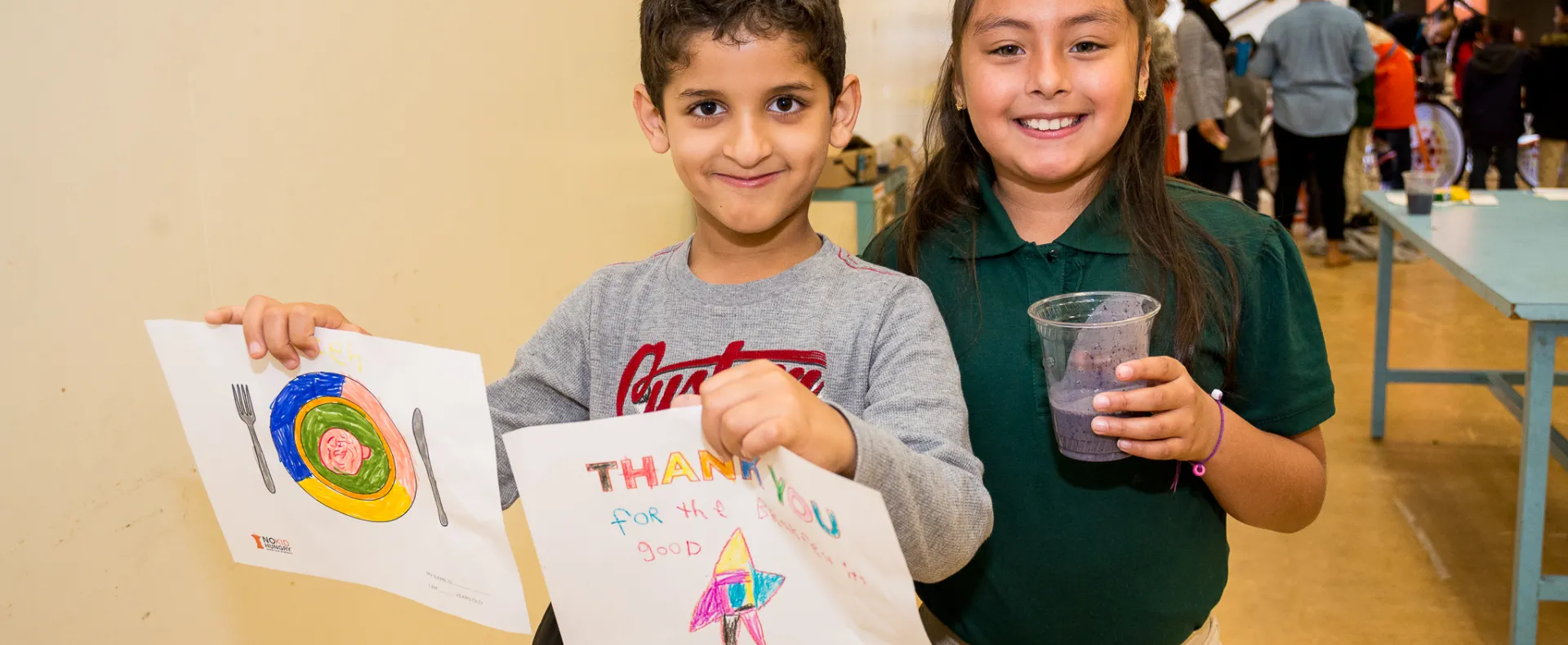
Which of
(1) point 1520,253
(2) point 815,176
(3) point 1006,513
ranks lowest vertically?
(1) point 1520,253

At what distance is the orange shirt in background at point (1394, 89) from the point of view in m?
6.98

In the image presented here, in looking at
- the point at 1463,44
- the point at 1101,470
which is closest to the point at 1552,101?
the point at 1463,44

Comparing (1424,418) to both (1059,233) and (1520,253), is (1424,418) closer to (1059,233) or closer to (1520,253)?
(1520,253)

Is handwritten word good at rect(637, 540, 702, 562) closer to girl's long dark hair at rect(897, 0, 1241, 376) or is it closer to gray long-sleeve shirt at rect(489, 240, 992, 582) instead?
gray long-sleeve shirt at rect(489, 240, 992, 582)

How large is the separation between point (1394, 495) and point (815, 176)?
10.8 ft

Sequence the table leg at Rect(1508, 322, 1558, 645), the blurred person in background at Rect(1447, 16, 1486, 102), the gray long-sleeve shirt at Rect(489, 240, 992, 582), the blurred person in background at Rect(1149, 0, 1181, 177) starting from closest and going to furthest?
the gray long-sleeve shirt at Rect(489, 240, 992, 582) → the blurred person in background at Rect(1149, 0, 1181, 177) → the table leg at Rect(1508, 322, 1558, 645) → the blurred person in background at Rect(1447, 16, 1486, 102)

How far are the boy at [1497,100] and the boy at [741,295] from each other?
736cm

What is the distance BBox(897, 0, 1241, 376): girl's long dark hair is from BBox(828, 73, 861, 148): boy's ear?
0.18 meters

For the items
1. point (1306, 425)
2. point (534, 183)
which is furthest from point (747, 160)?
point (534, 183)

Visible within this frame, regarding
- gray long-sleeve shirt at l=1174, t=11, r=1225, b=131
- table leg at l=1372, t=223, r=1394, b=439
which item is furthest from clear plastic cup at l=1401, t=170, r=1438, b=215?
gray long-sleeve shirt at l=1174, t=11, r=1225, b=131

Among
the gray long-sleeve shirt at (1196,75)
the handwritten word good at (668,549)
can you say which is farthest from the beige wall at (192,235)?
the gray long-sleeve shirt at (1196,75)

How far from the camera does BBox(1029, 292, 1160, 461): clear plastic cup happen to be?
1.12m

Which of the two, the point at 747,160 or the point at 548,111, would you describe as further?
the point at 548,111

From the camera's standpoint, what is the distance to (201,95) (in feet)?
4.81
